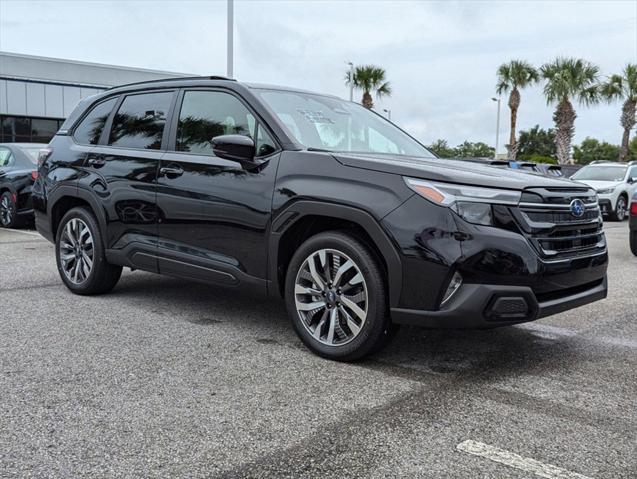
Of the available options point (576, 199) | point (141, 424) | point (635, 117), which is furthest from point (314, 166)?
point (635, 117)

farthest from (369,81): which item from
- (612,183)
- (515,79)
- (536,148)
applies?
(536,148)

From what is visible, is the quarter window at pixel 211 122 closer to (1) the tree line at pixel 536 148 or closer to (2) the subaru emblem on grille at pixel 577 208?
(2) the subaru emblem on grille at pixel 577 208

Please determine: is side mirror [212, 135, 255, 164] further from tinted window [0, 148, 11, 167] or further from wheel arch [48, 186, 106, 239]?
tinted window [0, 148, 11, 167]

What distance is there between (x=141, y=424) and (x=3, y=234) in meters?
9.28

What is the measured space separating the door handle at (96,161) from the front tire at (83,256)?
417mm

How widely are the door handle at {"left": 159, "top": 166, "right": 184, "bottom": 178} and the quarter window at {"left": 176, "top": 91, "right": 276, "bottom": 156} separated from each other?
166 millimetres

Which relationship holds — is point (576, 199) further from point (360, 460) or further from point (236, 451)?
point (236, 451)

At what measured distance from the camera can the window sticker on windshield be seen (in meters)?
5.03

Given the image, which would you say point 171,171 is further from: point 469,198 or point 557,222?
point 557,222

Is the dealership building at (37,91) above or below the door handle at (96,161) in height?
above

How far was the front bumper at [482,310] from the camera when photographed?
12.7 ft

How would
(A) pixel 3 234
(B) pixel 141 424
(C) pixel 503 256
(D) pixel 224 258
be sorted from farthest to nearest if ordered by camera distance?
(A) pixel 3 234
(D) pixel 224 258
(C) pixel 503 256
(B) pixel 141 424

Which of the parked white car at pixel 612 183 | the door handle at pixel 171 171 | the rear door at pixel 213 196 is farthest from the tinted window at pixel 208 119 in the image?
the parked white car at pixel 612 183

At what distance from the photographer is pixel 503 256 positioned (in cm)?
387
